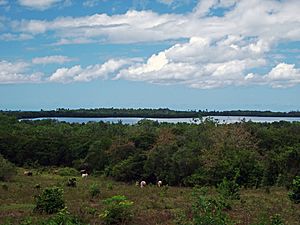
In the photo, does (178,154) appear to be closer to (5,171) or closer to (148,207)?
(5,171)

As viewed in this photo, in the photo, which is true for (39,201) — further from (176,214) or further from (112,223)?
(176,214)

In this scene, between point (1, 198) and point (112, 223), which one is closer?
point (112, 223)

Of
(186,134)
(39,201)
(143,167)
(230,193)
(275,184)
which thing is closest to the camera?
(39,201)

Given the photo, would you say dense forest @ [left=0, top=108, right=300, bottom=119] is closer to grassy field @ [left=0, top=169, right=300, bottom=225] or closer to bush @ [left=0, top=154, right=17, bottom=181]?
bush @ [left=0, top=154, right=17, bottom=181]

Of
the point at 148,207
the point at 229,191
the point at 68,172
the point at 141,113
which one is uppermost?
the point at 141,113

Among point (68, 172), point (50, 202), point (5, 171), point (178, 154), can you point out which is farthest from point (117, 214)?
point (68, 172)

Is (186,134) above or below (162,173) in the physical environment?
above

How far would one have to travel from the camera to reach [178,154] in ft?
120

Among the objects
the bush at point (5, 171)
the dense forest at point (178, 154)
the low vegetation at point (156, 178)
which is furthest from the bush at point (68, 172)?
the bush at point (5, 171)

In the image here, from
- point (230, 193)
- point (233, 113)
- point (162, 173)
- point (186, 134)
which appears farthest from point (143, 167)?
point (233, 113)

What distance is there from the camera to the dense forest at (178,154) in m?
33.1

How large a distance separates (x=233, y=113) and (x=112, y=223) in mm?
105220

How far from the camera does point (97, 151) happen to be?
47.9 meters

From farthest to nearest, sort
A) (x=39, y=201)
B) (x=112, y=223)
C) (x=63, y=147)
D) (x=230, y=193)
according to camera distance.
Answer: (x=63, y=147)
(x=230, y=193)
(x=39, y=201)
(x=112, y=223)
